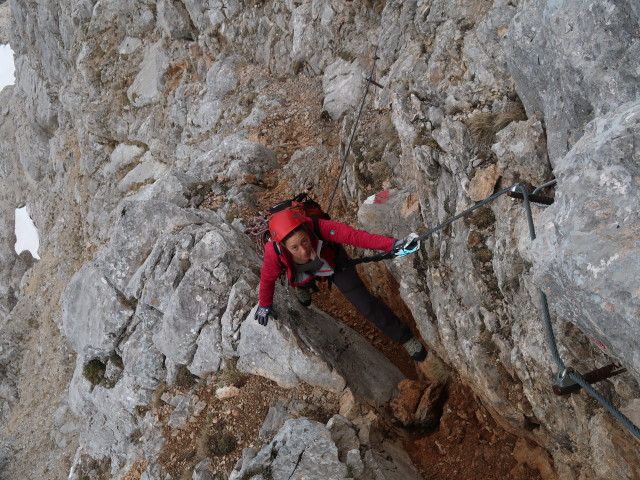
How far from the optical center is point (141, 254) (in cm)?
1023

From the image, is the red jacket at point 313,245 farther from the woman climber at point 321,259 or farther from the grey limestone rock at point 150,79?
the grey limestone rock at point 150,79

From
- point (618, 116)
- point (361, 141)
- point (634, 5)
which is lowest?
point (618, 116)

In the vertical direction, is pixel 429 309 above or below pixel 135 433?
below

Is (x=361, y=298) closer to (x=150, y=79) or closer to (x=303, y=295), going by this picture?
(x=303, y=295)

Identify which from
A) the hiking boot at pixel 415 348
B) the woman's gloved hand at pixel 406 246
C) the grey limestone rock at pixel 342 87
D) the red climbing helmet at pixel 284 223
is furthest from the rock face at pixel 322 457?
the grey limestone rock at pixel 342 87

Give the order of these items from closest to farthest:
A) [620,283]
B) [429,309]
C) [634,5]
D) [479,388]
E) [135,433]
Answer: [620,283]
[634,5]
[479,388]
[429,309]
[135,433]

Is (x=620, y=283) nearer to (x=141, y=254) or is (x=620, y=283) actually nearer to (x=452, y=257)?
(x=452, y=257)

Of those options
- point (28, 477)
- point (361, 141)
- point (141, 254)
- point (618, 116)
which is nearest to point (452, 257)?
point (618, 116)

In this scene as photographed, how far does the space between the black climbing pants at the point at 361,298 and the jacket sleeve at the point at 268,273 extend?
109 centimetres

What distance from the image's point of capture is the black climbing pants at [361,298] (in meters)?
7.61

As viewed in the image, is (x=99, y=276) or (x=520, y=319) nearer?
(x=520, y=319)

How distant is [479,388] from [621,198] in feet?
13.2

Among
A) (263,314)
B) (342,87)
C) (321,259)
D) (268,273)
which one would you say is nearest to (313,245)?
(321,259)

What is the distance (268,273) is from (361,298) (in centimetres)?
169
